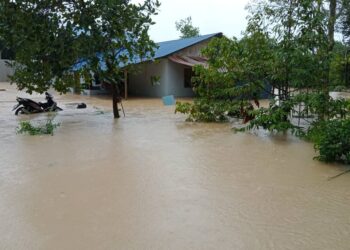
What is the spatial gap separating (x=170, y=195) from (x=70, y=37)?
664cm

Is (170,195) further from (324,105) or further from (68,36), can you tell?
(68,36)

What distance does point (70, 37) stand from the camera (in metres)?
9.89

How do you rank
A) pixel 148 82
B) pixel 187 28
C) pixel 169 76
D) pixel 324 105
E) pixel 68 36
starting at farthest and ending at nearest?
pixel 187 28
pixel 148 82
pixel 169 76
pixel 68 36
pixel 324 105

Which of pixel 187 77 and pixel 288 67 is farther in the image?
pixel 187 77

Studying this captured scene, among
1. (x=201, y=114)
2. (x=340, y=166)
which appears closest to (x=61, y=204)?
(x=340, y=166)

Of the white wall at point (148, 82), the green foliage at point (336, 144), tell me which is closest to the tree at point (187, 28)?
the white wall at point (148, 82)

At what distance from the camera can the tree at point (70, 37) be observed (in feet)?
31.6

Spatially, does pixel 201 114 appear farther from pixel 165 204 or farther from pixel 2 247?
pixel 2 247

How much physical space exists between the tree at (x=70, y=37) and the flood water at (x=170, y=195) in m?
2.70

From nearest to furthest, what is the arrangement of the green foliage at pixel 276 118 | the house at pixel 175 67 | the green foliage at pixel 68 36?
1. the green foliage at pixel 276 118
2. the green foliage at pixel 68 36
3. the house at pixel 175 67

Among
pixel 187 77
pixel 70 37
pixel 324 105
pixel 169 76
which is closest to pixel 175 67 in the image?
pixel 169 76

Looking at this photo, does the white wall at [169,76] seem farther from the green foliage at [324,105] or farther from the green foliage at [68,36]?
the green foliage at [324,105]

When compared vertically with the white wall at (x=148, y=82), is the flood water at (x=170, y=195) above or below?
below

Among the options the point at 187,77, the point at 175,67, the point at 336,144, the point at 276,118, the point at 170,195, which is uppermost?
the point at 175,67
